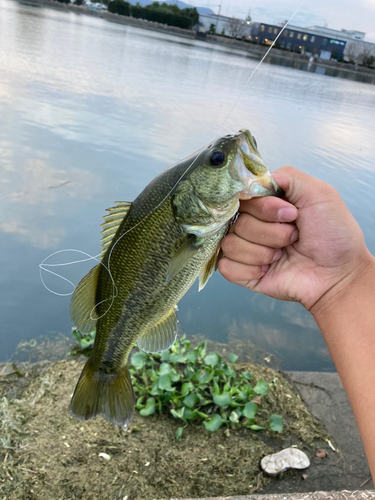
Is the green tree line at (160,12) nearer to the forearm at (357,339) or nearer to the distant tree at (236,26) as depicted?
the distant tree at (236,26)

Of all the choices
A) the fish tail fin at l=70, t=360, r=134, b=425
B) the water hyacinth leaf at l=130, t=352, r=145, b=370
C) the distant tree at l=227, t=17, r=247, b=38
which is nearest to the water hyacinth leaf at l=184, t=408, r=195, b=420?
the water hyacinth leaf at l=130, t=352, r=145, b=370

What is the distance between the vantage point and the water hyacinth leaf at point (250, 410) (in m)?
2.90

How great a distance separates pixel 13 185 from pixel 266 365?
4.47 m

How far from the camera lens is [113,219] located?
5.64 feet

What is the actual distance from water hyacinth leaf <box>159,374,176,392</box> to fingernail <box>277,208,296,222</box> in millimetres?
1861

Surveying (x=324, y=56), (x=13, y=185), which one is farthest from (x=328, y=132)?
(x=324, y=56)

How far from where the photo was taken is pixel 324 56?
51.7 metres

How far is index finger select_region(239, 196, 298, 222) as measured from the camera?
5.48 ft

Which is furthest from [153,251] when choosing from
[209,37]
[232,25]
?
[209,37]

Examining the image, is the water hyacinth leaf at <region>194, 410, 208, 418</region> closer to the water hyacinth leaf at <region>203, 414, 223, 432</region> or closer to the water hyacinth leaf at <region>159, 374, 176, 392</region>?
the water hyacinth leaf at <region>203, 414, 223, 432</region>

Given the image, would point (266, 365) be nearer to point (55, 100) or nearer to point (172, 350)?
point (172, 350)

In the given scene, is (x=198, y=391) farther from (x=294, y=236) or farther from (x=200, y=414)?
(x=294, y=236)

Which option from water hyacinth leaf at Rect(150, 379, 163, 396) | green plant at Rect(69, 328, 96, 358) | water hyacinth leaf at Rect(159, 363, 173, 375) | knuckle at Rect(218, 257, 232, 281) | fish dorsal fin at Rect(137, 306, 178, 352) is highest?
knuckle at Rect(218, 257, 232, 281)

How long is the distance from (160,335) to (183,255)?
56cm
